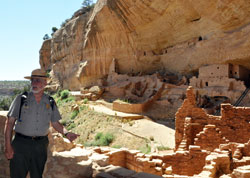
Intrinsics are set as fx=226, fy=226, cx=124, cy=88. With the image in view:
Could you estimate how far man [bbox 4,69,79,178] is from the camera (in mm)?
2936

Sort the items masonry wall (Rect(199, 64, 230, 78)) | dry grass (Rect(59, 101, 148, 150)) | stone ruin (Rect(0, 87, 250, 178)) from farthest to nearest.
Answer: masonry wall (Rect(199, 64, 230, 78)), dry grass (Rect(59, 101, 148, 150)), stone ruin (Rect(0, 87, 250, 178))

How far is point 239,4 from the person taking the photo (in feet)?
46.7

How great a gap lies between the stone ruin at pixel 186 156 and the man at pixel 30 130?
2.64 ft

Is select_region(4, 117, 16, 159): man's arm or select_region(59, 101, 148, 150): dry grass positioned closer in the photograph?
select_region(4, 117, 16, 159): man's arm

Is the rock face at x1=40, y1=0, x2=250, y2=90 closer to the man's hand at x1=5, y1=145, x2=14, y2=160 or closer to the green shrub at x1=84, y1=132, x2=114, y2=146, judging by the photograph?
the green shrub at x1=84, y1=132, x2=114, y2=146

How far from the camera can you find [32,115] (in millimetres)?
3059

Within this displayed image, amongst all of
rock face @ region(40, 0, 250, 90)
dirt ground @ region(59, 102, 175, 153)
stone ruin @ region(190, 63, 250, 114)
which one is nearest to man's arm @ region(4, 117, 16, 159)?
dirt ground @ region(59, 102, 175, 153)

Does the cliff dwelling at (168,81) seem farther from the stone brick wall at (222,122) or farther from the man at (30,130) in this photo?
the man at (30,130)

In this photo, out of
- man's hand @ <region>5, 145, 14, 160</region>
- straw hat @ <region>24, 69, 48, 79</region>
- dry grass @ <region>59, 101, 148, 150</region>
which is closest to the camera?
man's hand @ <region>5, 145, 14, 160</region>

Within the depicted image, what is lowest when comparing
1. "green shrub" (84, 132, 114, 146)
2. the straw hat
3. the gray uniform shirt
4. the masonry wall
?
"green shrub" (84, 132, 114, 146)

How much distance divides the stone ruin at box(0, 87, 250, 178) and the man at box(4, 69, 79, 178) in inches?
31.7

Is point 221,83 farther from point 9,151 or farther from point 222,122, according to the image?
point 9,151

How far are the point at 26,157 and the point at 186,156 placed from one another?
5731 mm

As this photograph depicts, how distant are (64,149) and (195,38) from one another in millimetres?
16752
